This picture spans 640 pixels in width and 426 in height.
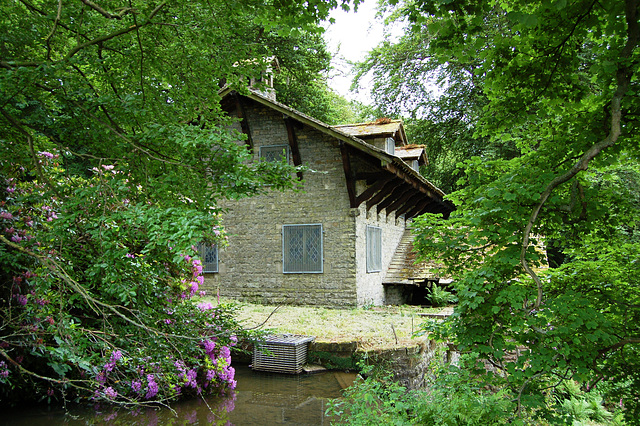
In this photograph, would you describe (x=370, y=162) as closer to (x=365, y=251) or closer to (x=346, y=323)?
(x=365, y=251)

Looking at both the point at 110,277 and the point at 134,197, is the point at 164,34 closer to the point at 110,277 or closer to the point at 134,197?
the point at 134,197

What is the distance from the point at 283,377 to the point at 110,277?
4414 millimetres

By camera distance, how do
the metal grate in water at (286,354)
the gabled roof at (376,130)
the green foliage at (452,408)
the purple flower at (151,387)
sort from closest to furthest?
the green foliage at (452,408), the purple flower at (151,387), the metal grate in water at (286,354), the gabled roof at (376,130)

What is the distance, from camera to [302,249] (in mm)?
12000

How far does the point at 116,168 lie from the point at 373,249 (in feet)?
29.9

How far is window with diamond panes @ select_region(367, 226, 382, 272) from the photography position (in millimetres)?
12398

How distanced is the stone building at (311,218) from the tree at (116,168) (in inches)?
249

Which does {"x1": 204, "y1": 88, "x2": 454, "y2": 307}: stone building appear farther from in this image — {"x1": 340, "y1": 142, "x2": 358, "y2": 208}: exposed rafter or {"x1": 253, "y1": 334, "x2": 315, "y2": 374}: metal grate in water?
{"x1": 253, "y1": 334, "x2": 315, "y2": 374}: metal grate in water

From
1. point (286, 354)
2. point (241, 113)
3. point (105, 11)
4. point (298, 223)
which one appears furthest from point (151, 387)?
point (241, 113)


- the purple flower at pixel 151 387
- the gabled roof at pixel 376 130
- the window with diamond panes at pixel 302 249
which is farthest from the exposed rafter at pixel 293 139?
the purple flower at pixel 151 387

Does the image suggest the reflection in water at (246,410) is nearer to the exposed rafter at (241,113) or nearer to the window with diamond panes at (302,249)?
the window with diamond panes at (302,249)

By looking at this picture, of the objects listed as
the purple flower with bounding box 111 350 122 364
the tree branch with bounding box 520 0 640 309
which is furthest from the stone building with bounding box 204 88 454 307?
the tree branch with bounding box 520 0 640 309

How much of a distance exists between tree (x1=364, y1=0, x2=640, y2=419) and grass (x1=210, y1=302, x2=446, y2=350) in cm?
292

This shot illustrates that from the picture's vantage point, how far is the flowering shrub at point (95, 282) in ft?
11.3
